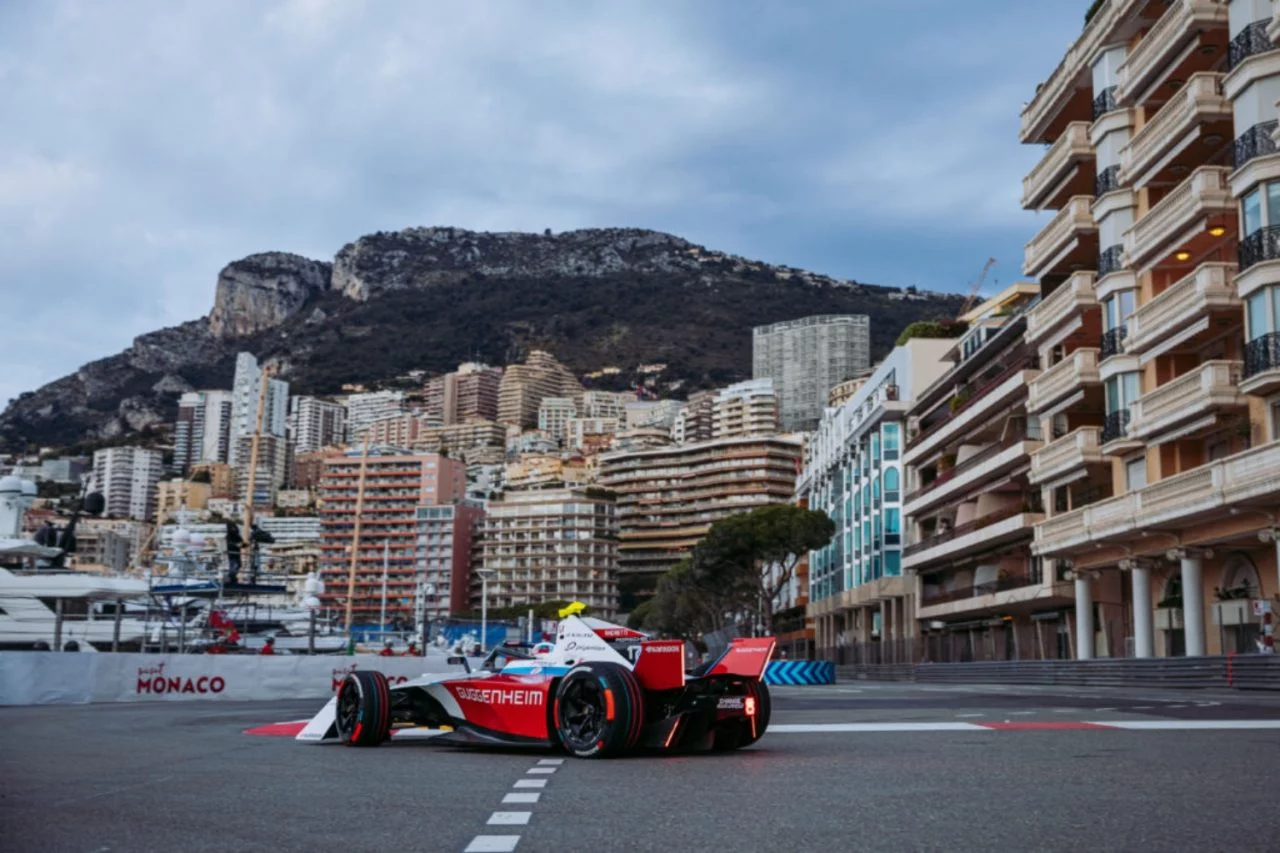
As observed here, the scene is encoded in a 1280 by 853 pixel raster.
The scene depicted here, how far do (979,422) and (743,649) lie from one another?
55.2 m

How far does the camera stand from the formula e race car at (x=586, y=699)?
411 inches

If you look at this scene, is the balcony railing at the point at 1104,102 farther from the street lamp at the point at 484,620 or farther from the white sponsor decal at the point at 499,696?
the white sponsor decal at the point at 499,696

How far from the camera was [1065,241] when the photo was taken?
153 feet

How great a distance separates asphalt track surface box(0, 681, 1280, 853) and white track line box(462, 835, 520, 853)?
27 millimetres

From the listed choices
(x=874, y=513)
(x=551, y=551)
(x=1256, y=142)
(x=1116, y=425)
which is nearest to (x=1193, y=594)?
(x=1116, y=425)

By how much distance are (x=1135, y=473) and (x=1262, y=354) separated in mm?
9082

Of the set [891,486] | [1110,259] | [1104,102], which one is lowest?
[891,486]

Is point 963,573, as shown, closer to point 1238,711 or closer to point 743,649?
point 1238,711

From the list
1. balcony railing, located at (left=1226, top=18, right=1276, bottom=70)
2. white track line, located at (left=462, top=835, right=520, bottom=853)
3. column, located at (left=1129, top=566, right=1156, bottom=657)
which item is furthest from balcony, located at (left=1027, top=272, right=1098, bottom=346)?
white track line, located at (left=462, top=835, right=520, bottom=853)

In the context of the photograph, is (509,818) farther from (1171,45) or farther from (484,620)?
(484,620)

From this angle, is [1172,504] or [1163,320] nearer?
[1172,504]

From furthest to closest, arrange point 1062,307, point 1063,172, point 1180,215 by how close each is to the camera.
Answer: point 1062,307 → point 1063,172 → point 1180,215

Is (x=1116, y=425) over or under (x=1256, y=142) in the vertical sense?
under

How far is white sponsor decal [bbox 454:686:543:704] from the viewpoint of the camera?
1105 centimetres
